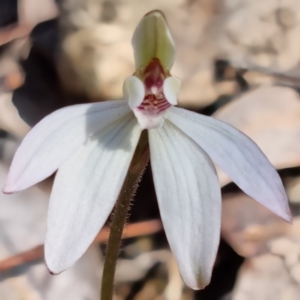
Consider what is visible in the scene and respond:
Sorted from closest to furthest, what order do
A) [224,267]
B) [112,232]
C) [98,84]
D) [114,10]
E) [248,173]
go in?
1. [248,173]
2. [112,232]
3. [224,267]
4. [98,84]
5. [114,10]

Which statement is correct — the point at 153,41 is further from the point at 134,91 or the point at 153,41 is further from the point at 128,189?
the point at 128,189

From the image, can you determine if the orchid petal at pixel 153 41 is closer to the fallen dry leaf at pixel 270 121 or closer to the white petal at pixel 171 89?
the white petal at pixel 171 89

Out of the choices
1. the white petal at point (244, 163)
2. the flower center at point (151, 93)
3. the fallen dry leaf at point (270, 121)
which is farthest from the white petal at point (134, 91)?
the fallen dry leaf at point (270, 121)

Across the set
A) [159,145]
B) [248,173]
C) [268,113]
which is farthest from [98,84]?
[248,173]

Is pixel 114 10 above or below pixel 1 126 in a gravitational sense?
above

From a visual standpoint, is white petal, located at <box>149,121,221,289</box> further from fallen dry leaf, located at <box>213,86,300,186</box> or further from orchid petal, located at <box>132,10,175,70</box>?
fallen dry leaf, located at <box>213,86,300,186</box>

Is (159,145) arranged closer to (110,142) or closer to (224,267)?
(110,142)
